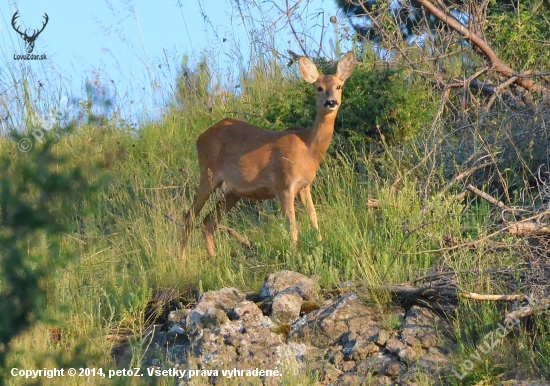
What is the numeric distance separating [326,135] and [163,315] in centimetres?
260

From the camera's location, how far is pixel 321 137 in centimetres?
912

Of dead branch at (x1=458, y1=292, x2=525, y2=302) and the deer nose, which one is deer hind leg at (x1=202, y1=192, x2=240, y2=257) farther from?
dead branch at (x1=458, y1=292, x2=525, y2=302)

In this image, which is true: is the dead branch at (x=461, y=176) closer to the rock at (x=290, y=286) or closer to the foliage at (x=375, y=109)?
the foliage at (x=375, y=109)

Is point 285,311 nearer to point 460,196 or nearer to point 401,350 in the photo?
point 401,350

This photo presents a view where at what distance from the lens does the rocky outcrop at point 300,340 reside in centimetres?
612

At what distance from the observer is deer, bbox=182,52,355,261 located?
903 centimetres

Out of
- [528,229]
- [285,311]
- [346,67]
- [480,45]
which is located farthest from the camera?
[346,67]

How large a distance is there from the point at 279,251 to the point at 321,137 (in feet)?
5.02

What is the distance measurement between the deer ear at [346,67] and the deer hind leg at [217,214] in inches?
61.3

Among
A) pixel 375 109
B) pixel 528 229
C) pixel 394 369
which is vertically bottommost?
pixel 394 369

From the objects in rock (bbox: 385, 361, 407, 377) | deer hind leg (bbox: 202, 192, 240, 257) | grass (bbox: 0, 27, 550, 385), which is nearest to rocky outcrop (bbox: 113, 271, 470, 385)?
rock (bbox: 385, 361, 407, 377)

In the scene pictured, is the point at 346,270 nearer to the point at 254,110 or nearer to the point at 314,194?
the point at 314,194

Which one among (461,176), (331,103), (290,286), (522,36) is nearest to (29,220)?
(290,286)

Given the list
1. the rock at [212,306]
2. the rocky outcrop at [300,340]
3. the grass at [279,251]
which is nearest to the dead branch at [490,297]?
the grass at [279,251]
